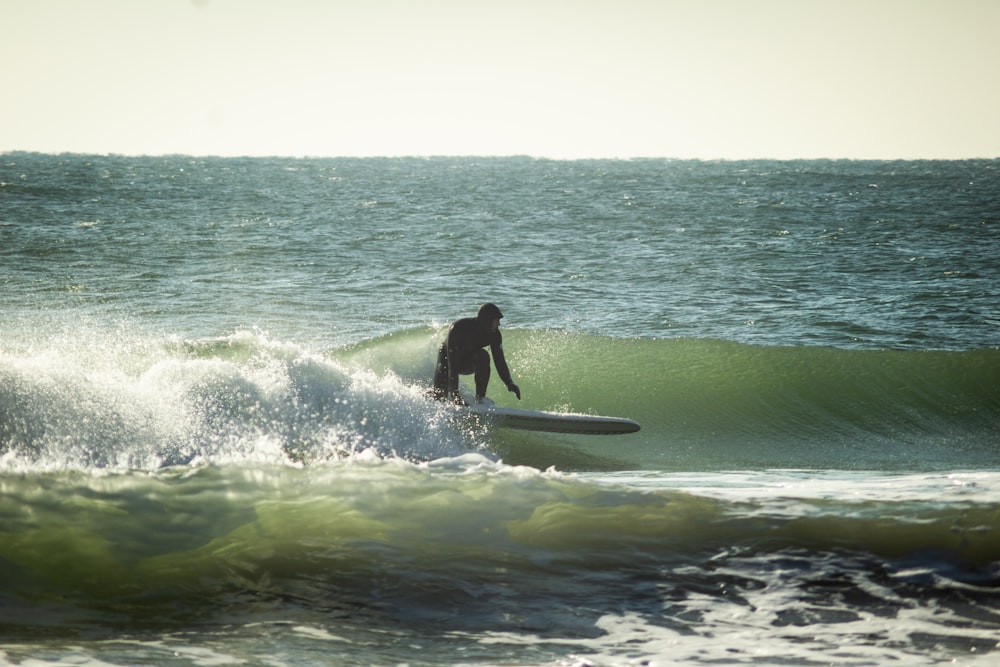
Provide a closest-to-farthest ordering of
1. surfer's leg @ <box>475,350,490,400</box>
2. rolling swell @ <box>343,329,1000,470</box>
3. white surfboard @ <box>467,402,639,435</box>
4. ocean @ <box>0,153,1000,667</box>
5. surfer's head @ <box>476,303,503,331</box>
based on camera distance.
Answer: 1. ocean @ <box>0,153,1000,667</box>
2. surfer's head @ <box>476,303,503,331</box>
3. surfer's leg @ <box>475,350,490,400</box>
4. white surfboard @ <box>467,402,639,435</box>
5. rolling swell @ <box>343,329,1000,470</box>

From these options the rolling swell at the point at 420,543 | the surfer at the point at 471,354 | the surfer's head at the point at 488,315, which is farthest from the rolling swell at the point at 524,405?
the rolling swell at the point at 420,543

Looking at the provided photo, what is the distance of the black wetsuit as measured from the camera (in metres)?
10.0

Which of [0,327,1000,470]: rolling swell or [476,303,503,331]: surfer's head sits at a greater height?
[476,303,503,331]: surfer's head

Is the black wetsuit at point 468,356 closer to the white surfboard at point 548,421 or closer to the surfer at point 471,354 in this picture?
the surfer at point 471,354

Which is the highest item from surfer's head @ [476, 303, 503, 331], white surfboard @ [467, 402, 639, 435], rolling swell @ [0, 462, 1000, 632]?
surfer's head @ [476, 303, 503, 331]

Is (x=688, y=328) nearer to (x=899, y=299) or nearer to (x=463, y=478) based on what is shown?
(x=899, y=299)

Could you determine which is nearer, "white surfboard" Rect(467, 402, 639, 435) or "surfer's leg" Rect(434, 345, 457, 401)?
"surfer's leg" Rect(434, 345, 457, 401)

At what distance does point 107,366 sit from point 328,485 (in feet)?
20.5

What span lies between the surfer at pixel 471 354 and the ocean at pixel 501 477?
42 centimetres

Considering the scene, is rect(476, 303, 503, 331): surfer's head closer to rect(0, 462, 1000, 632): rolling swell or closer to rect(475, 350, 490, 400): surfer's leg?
rect(475, 350, 490, 400): surfer's leg

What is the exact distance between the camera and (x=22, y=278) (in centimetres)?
2425

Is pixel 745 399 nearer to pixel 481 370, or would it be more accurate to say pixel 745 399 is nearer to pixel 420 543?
pixel 481 370

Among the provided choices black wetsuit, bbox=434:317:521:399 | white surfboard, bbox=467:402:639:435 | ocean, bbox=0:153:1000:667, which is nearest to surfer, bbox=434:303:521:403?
black wetsuit, bbox=434:317:521:399

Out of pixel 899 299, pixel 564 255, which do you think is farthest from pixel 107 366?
pixel 564 255
